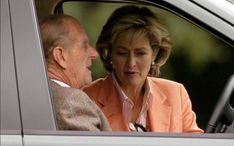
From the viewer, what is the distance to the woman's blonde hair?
4332mm

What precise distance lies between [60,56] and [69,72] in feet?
0.25

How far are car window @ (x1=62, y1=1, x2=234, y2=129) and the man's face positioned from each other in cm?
86

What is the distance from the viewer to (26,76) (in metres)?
3.12

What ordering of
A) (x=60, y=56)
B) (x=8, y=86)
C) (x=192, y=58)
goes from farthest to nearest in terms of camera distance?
(x=192, y=58), (x=60, y=56), (x=8, y=86)

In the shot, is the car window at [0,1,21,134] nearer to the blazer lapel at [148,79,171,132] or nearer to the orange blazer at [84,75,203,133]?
the orange blazer at [84,75,203,133]

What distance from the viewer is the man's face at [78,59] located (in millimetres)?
3582

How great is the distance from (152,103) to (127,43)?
0.30 m

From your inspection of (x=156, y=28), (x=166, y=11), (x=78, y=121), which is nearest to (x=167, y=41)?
(x=156, y=28)

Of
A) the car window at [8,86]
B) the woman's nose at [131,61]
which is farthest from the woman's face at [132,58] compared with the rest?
the car window at [8,86]

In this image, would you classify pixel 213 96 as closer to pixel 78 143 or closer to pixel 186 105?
pixel 186 105

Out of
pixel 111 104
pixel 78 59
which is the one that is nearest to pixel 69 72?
pixel 78 59

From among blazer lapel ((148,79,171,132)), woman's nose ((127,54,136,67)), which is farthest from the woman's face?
blazer lapel ((148,79,171,132))

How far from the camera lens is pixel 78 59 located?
11.9ft

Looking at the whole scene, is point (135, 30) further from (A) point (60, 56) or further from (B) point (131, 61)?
(A) point (60, 56)
